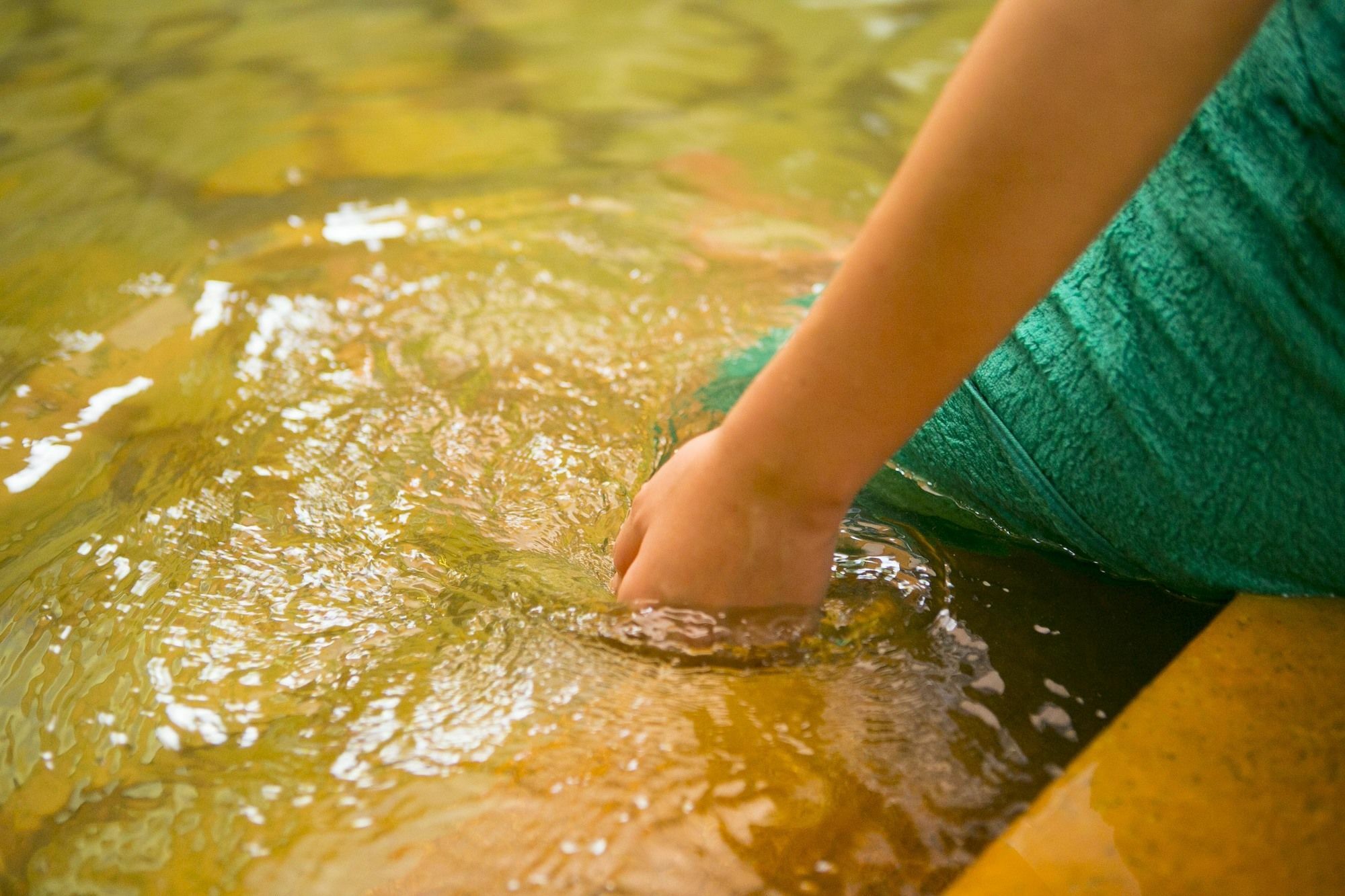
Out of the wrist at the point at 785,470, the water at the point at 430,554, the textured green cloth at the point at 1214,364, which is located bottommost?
the water at the point at 430,554

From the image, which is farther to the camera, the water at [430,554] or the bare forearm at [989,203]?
the water at [430,554]

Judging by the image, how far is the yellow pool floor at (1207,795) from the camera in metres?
0.50

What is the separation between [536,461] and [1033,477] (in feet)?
1.37

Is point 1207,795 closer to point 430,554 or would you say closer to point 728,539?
point 728,539

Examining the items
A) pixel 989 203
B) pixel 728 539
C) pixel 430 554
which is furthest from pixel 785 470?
pixel 430 554

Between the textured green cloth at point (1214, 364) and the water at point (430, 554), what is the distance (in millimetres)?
80

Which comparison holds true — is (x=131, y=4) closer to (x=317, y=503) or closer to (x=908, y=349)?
(x=317, y=503)

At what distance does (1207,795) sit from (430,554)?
0.53 metres

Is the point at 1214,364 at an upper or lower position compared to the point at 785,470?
upper

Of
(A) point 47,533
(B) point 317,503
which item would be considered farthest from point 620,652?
(A) point 47,533

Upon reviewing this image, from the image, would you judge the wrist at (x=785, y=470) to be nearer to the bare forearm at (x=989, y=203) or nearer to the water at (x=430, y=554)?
the bare forearm at (x=989, y=203)

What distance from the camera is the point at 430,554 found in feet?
2.66

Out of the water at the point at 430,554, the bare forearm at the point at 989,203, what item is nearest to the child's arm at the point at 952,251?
the bare forearm at the point at 989,203

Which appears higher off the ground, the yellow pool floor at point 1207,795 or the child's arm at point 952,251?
the child's arm at point 952,251
